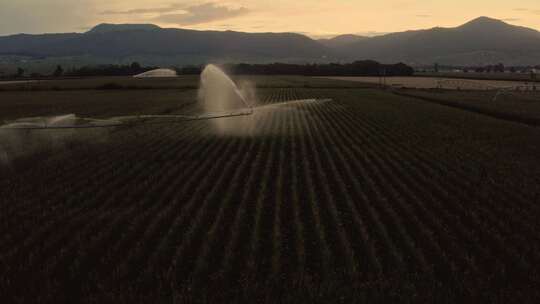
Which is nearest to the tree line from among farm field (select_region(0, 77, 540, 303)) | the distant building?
the distant building

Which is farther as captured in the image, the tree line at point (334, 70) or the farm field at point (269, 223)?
the tree line at point (334, 70)

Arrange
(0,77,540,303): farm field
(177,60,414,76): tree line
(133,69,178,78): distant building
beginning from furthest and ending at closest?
(177,60,414,76): tree line
(133,69,178,78): distant building
(0,77,540,303): farm field

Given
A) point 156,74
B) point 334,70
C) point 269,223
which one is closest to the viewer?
point 269,223

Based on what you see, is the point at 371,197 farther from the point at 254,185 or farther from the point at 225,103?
the point at 225,103

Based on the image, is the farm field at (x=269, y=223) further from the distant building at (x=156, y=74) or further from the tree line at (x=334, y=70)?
the tree line at (x=334, y=70)

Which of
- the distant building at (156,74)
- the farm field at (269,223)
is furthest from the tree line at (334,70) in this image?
the farm field at (269,223)

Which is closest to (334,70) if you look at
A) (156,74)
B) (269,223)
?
(156,74)

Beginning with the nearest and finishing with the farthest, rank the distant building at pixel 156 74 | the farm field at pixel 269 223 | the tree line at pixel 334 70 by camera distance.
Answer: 1. the farm field at pixel 269 223
2. the distant building at pixel 156 74
3. the tree line at pixel 334 70

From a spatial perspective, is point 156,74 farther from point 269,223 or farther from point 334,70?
point 269,223

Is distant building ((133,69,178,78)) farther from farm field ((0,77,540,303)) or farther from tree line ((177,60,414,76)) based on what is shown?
farm field ((0,77,540,303))

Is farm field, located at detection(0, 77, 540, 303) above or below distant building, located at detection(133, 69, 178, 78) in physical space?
below
